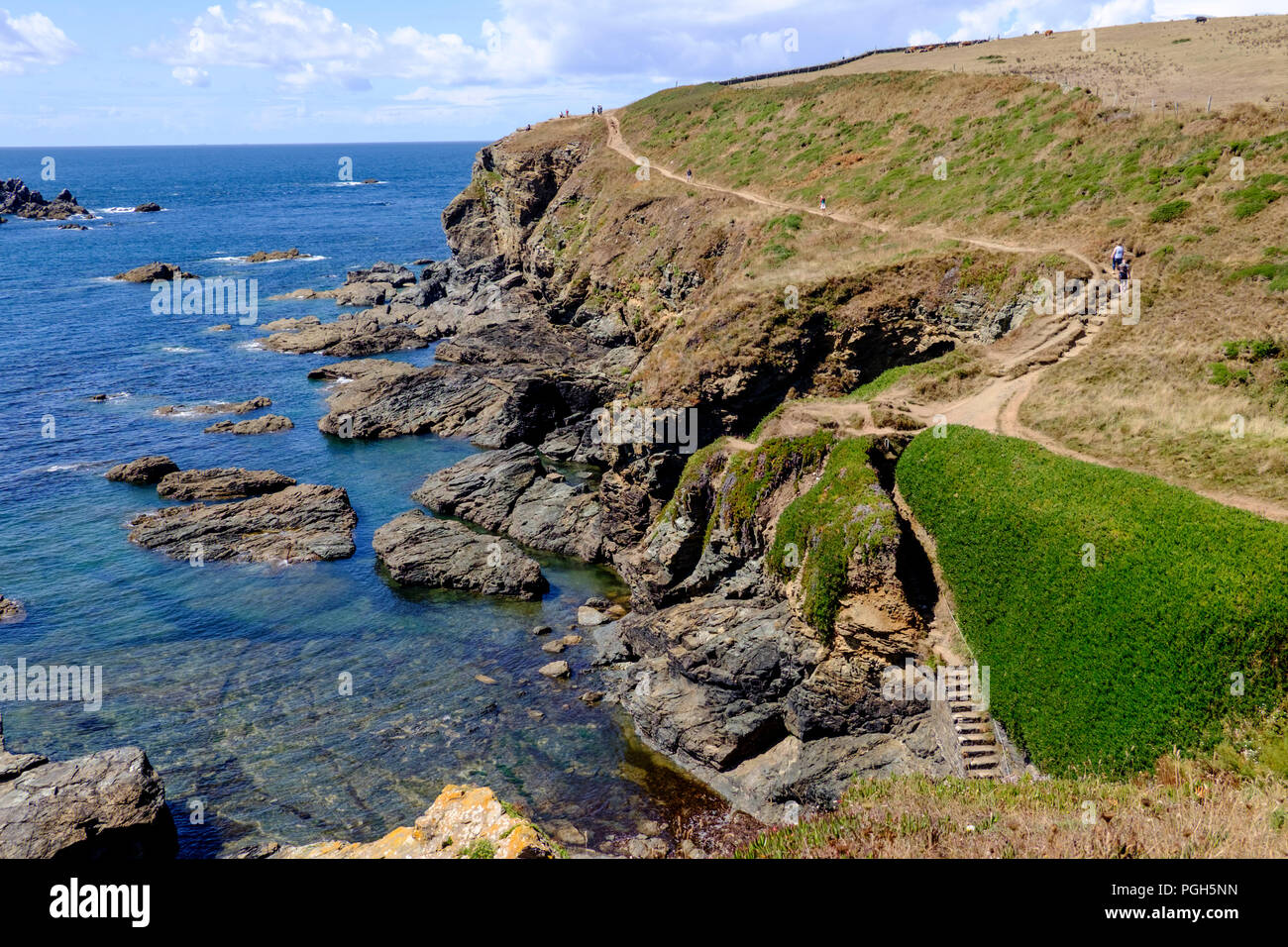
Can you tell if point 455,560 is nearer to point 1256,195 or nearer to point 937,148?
point 1256,195

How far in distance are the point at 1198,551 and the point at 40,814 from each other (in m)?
34.7

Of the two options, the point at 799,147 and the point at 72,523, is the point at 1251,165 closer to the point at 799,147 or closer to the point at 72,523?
the point at 799,147

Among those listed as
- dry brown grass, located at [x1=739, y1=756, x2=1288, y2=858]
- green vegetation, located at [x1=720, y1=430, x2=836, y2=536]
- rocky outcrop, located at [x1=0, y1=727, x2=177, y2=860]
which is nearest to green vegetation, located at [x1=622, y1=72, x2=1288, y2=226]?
green vegetation, located at [x1=720, y1=430, x2=836, y2=536]

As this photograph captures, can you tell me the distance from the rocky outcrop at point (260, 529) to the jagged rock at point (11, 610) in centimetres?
731

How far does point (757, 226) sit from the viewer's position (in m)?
67.2

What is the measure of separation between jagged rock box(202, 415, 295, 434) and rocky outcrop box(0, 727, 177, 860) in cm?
4198

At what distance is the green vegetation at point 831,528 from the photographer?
96.3 ft

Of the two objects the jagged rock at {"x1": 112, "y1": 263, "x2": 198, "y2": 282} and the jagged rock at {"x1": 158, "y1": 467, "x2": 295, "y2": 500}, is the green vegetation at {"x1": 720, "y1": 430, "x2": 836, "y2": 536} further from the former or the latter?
the jagged rock at {"x1": 112, "y1": 263, "x2": 198, "y2": 282}

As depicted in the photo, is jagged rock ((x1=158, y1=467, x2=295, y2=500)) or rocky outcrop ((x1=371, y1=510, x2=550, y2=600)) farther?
jagged rock ((x1=158, y1=467, x2=295, y2=500))

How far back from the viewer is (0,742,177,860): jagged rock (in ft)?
80.2

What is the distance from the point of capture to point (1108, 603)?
22.9 meters

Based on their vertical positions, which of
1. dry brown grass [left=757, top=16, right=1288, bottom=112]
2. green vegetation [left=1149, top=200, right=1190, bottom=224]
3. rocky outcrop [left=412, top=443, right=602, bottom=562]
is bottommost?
rocky outcrop [left=412, top=443, right=602, bottom=562]
